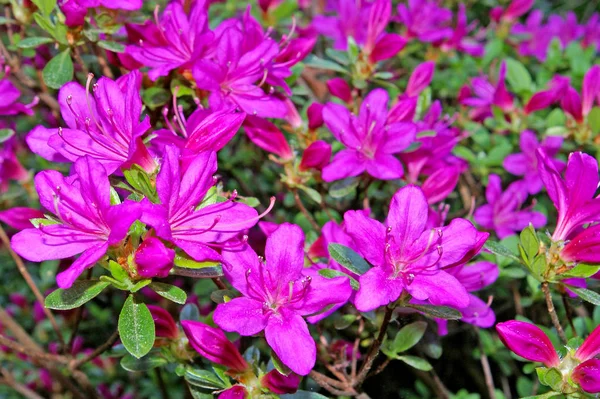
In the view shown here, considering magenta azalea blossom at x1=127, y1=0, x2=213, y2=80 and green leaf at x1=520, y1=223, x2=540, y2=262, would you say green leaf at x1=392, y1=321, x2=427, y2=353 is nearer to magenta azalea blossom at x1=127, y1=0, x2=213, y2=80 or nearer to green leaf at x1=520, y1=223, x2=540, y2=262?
green leaf at x1=520, y1=223, x2=540, y2=262

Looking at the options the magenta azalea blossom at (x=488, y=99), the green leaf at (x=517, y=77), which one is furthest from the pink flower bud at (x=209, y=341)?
the green leaf at (x=517, y=77)

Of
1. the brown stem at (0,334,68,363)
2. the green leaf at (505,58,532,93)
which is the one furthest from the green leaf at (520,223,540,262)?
the brown stem at (0,334,68,363)

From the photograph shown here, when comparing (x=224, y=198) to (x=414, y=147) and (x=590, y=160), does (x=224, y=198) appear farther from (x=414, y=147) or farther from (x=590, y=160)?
(x=590, y=160)

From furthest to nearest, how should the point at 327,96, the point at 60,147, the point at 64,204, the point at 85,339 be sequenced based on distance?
the point at 85,339
the point at 327,96
the point at 60,147
the point at 64,204

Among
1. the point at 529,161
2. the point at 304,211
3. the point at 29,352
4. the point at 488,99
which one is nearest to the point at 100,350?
the point at 29,352

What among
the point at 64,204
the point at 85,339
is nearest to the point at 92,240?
the point at 64,204

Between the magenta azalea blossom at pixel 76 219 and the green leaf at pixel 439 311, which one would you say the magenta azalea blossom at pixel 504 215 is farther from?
the magenta azalea blossom at pixel 76 219

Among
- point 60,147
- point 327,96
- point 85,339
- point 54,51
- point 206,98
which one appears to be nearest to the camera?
point 60,147
